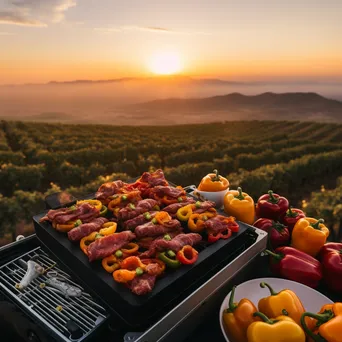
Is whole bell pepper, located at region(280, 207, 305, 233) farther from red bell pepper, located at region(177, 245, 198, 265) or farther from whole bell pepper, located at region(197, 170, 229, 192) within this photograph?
red bell pepper, located at region(177, 245, 198, 265)

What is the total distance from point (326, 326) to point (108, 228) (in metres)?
1.65

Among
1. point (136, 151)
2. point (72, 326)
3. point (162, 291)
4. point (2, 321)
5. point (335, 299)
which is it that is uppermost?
point (162, 291)

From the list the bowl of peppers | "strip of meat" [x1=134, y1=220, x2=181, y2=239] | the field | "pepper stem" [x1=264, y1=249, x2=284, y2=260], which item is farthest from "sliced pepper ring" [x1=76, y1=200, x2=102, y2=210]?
the field

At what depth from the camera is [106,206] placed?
303 cm

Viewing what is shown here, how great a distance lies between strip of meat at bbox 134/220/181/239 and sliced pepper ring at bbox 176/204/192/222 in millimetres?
184

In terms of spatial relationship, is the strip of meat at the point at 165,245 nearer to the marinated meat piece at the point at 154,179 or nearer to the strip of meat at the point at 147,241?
the strip of meat at the point at 147,241

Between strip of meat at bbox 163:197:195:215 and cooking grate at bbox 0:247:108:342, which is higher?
strip of meat at bbox 163:197:195:215

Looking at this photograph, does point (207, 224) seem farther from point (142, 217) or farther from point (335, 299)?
point (335, 299)

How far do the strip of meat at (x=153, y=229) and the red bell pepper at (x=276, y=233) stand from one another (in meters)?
1.10

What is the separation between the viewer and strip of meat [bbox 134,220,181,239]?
2.44 m

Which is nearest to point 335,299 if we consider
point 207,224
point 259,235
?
point 259,235

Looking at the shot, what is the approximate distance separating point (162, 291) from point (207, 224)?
2.62ft

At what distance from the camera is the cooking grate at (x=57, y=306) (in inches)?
73.5

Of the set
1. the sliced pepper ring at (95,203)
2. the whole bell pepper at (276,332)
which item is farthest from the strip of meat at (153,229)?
the whole bell pepper at (276,332)
